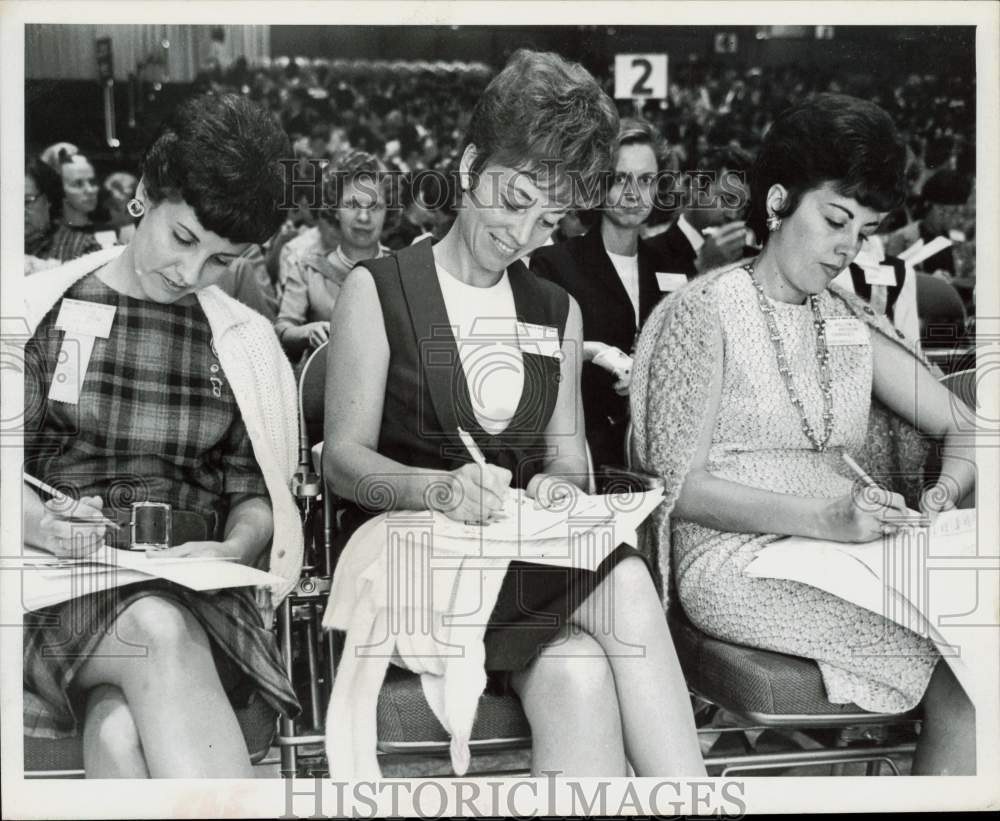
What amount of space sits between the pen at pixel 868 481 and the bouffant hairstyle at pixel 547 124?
0.84 meters

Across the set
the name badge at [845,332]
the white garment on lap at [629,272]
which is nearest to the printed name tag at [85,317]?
the white garment on lap at [629,272]

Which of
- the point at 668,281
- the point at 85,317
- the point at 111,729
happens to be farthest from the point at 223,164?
the point at 111,729

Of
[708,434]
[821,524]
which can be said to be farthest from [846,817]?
[708,434]

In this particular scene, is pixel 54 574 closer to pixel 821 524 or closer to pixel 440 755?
pixel 440 755

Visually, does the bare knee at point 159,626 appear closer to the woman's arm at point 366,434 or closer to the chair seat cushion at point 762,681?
the woman's arm at point 366,434

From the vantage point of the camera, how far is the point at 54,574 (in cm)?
→ 244

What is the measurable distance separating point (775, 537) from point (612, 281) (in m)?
0.69

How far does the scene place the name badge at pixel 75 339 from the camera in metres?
2.40

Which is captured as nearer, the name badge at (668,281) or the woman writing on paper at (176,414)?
the woman writing on paper at (176,414)

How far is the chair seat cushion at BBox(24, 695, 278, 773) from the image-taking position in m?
2.32

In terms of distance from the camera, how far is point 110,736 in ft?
7.34

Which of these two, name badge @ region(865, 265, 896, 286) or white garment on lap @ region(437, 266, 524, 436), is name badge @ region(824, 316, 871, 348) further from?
white garment on lap @ region(437, 266, 524, 436)

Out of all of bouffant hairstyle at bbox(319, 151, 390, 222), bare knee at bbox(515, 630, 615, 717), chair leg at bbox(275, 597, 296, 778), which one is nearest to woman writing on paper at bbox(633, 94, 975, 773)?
bare knee at bbox(515, 630, 615, 717)

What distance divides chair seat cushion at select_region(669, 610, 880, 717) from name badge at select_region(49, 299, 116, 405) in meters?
1.47
